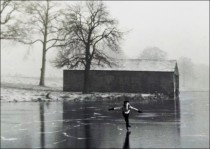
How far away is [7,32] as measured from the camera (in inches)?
2194

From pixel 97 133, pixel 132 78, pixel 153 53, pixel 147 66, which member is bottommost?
pixel 97 133

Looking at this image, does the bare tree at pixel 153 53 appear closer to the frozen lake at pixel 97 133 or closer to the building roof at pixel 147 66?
the building roof at pixel 147 66

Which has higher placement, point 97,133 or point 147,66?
point 147,66

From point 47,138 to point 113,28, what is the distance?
123 ft

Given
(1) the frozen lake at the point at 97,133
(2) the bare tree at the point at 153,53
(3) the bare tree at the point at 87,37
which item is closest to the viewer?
(1) the frozen lake at the point at 97,133

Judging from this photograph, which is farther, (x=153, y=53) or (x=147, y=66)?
(x=153, y=53)

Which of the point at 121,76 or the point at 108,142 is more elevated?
the point at 121,76

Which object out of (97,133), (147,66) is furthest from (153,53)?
(97,133)

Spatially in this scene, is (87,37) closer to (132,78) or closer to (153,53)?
(132,78)

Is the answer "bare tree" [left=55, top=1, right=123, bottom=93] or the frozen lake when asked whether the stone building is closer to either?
"bare tree" [left=55, top=1, right=123, bottom=93]

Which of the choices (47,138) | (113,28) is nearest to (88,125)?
(47,138)

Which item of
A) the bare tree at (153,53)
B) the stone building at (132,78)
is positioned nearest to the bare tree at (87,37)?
the stone building at (132,78)

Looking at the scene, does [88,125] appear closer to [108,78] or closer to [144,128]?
[144,128]

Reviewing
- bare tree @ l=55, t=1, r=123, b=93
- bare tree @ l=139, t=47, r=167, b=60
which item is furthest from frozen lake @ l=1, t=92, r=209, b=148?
bare tree @ l=139, t=47, r=167, b=60
